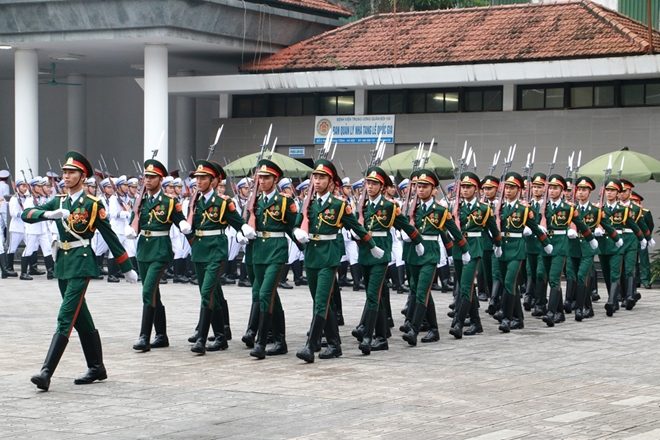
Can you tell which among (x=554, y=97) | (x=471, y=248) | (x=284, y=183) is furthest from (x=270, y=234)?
(x=554, y=97)

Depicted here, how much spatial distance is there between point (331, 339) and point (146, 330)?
6.09 feet

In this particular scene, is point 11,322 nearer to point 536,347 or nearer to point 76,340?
point 76,340

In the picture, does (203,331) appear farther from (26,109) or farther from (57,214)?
(26,109)

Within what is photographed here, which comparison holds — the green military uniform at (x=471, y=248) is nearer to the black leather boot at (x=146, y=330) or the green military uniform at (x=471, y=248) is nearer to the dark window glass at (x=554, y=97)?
the black leather boot at (x=146, y=330)

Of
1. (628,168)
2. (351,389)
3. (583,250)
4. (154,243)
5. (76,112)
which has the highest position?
(76,112)

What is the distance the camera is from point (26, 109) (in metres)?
28.2

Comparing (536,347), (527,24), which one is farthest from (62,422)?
(527,24)

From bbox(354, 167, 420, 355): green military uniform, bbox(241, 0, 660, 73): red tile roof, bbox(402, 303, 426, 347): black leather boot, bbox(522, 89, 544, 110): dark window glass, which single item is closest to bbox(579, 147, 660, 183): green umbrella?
bbox(241, 0, 660, 73): red tile roof

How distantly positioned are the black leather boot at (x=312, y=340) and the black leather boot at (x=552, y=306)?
422 cm

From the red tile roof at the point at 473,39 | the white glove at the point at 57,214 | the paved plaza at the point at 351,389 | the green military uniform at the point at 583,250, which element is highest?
the red tile roof at the point at 473,39

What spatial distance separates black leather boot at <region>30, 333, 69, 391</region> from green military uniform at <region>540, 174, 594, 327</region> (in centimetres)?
706

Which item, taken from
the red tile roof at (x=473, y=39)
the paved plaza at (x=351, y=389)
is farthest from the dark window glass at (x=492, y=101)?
the paved plaza at (x=351, y=389)

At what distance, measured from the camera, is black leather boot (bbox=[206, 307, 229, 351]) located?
38.0ft

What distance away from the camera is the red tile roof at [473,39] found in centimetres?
2444
